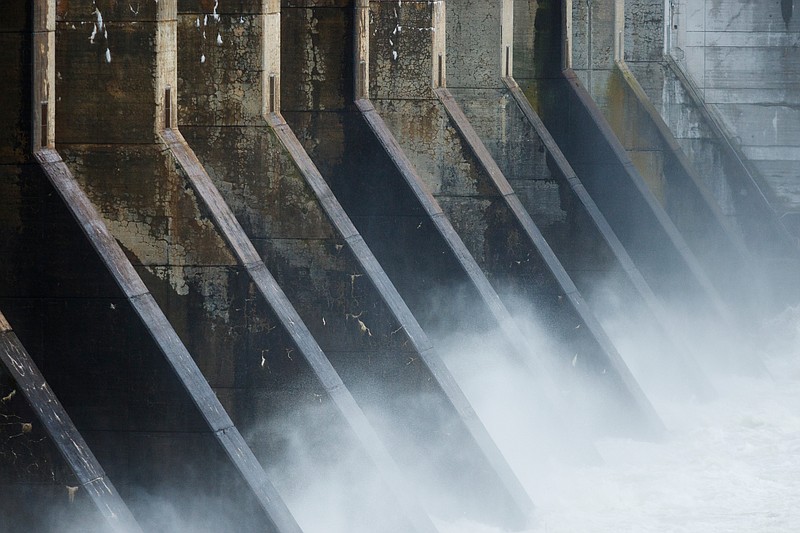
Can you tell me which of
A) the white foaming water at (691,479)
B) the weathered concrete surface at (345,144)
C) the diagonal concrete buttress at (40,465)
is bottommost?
the white foaming water at (691,479)

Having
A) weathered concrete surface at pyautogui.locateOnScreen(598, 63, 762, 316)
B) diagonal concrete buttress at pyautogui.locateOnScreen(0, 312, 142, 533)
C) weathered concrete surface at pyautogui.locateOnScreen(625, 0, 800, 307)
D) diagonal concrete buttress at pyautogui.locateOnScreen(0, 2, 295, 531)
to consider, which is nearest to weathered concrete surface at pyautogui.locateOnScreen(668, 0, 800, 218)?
weathered concrete surface at pyautogui.locateOnScreen(625, 0, 800, 307)

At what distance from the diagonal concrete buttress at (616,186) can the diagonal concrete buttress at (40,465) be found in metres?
Result: 10.3

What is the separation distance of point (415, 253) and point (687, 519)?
9.45 feet

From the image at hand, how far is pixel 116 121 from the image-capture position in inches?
413

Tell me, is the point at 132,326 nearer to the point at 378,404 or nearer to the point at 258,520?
the point at 258,520

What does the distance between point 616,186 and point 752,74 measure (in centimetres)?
437

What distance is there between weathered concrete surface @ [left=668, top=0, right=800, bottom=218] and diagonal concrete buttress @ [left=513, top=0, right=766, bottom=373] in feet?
10.8

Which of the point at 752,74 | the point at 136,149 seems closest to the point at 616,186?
the point at 752,74

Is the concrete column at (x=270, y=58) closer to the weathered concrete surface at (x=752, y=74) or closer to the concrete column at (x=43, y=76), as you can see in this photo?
the concrete column at (x=43, y=76)

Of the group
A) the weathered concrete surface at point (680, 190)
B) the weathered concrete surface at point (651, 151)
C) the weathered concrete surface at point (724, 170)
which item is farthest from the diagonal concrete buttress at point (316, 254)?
the weathered concrete surface at point (724, 170)

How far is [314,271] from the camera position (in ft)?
39.4

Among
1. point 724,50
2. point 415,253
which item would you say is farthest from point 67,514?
point 724,50

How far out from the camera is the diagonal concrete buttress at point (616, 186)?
18188 millimetres

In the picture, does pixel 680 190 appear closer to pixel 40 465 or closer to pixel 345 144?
pixel 345 144
